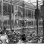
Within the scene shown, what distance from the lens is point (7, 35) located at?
3.26 ft

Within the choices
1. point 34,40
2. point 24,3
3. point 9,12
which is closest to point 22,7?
point 24,3

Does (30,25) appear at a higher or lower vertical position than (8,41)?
higher

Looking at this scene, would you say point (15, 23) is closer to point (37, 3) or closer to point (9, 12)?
point (9, 12)

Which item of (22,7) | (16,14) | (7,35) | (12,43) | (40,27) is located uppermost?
(22,7)

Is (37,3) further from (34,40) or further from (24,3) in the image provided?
(34,40)

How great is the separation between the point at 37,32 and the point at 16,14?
16.8 inches

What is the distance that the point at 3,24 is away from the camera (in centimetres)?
106

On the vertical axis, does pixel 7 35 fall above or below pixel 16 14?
below

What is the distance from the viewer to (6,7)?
107 centimetres

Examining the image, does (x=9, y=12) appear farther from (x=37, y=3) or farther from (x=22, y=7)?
(x=37, y=3)

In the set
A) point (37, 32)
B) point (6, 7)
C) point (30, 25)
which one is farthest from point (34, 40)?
point (6, 7)

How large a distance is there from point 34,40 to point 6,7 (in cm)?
66

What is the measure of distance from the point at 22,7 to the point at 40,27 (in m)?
0.41

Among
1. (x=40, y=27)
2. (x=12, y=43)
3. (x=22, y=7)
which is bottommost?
(x=12, y=43)
